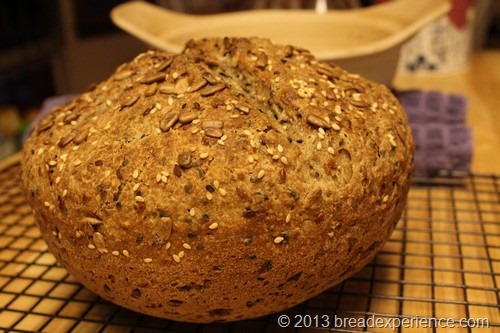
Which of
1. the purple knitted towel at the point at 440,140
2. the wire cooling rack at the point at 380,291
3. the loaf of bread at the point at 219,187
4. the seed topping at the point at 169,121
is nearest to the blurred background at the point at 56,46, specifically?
the purple knitted towel at the point at 440,140

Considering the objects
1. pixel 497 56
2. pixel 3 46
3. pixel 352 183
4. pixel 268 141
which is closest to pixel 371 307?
pixel 352 183

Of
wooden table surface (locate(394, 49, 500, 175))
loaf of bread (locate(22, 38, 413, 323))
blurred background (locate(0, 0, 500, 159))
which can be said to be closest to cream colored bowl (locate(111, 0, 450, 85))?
wooden table surface (locate(394, 49, 500, 175))

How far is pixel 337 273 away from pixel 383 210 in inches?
5.5

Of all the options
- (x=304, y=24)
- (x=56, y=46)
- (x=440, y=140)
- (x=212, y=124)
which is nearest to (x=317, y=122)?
(x=212, y=124)

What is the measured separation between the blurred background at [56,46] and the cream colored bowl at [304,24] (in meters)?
0.81

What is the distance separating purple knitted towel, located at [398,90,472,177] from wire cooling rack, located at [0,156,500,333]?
158mm

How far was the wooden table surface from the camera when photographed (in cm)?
179

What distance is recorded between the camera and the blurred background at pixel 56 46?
106 inches

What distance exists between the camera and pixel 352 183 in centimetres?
91

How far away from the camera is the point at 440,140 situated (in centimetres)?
159

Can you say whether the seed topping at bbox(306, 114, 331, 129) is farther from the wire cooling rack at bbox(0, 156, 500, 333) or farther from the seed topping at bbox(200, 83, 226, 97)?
the wire cooling rack at bbox(0, 156, 500, 333)

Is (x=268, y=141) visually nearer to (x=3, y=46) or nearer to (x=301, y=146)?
(x=301, y=146)
